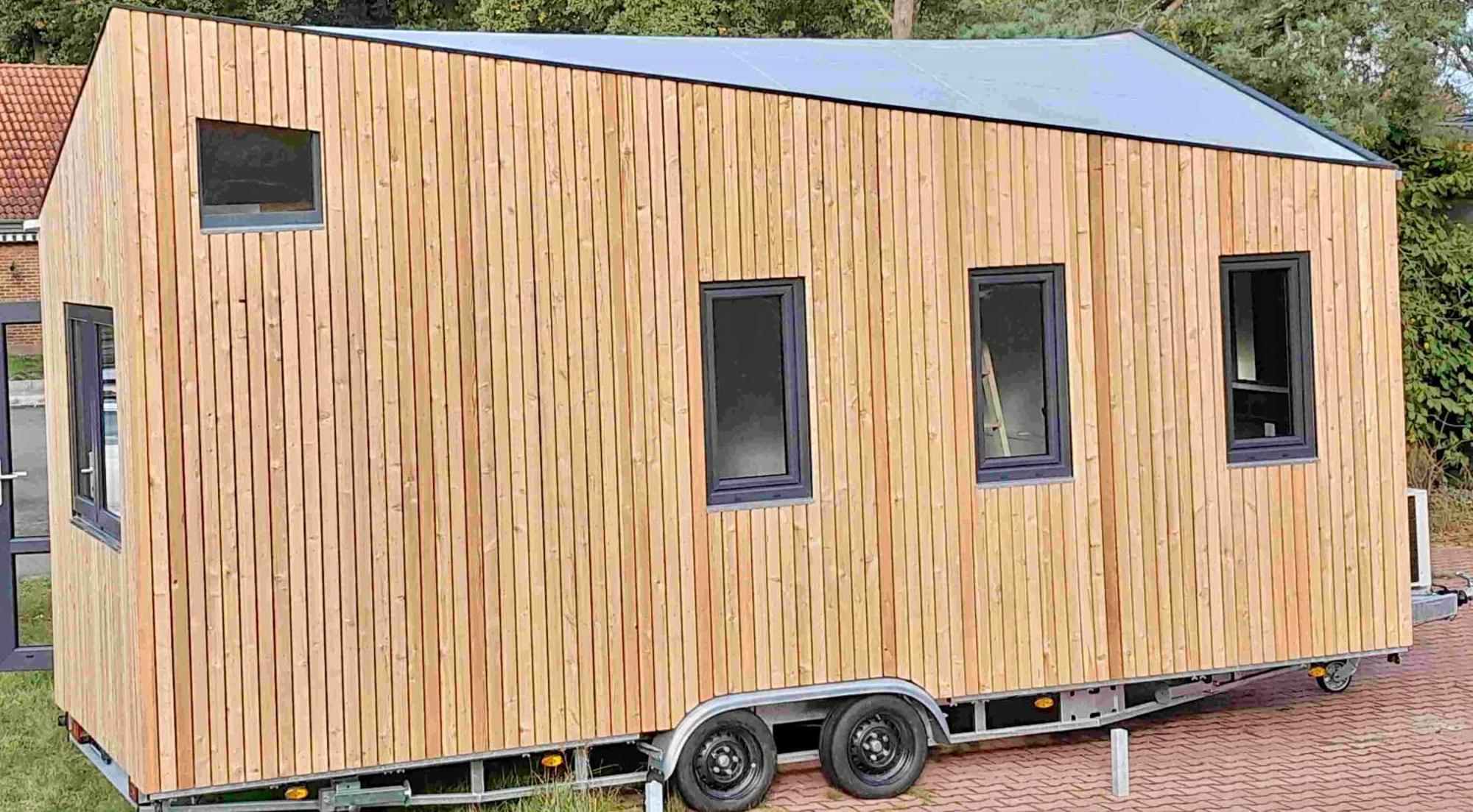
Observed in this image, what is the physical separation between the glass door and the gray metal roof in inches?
117

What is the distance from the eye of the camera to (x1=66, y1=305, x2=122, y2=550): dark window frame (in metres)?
9.09

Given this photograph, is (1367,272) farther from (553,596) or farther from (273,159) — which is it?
(273,159)

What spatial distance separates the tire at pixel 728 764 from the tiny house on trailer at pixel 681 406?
0.10 feet

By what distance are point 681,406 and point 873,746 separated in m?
1.95

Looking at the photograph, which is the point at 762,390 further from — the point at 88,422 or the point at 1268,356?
the point at 88,422

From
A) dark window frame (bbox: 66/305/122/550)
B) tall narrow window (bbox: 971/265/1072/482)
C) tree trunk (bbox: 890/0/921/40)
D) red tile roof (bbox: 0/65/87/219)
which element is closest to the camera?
dark window frame (bbox: 66/305/122/550)

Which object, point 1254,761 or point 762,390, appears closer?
point 762,390

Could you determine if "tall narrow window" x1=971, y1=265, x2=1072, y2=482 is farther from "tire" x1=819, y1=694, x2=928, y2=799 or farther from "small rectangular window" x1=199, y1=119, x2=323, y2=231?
"small rectangular window" x1=199, y1=119, x2=323, y2=231

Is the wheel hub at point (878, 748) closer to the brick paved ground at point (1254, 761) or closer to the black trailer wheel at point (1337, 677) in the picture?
the brick paved ground at point (1254, 761)

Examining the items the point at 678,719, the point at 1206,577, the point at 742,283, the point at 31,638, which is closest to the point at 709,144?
the point at 742,283

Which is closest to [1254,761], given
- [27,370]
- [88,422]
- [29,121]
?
[88,422]

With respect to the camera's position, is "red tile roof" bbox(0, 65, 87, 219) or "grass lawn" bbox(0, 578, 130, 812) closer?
"grass lawn" bbox(0, 578, 130, 812)

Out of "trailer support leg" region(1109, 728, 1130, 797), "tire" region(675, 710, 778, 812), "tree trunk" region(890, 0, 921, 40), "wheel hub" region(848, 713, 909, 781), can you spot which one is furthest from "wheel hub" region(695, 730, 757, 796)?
"tree trunk" region(890, 0, 921, 40)

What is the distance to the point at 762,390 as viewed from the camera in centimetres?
946
